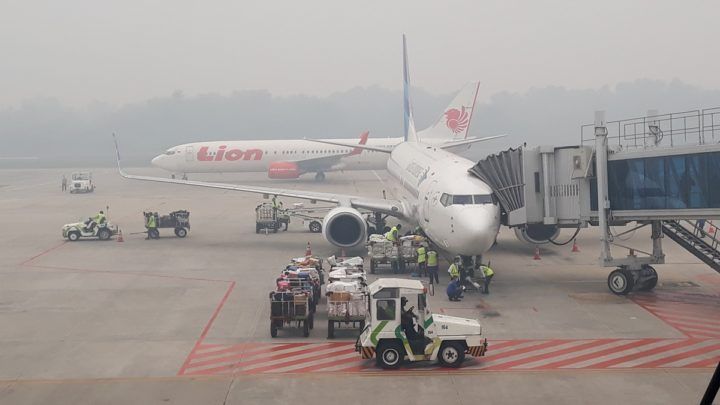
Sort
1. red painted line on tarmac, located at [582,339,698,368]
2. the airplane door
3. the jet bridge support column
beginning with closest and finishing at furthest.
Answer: red painted line on tarmac, located at [582,339,698,368] < the jet bridge support column < the airplane door

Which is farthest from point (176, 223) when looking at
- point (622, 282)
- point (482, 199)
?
point (622, 282)

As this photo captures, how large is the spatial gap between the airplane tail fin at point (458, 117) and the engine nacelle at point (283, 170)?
1641 cm

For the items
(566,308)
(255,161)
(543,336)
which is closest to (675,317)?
(566,308)

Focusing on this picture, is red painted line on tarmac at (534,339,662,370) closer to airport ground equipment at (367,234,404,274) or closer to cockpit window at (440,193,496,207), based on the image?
cockpit window at (440,193,496,207)

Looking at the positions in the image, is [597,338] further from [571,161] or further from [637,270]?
[571,161]

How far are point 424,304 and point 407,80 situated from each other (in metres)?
42.5

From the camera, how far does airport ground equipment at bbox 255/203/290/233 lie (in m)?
45.9

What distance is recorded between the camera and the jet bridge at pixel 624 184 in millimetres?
25562

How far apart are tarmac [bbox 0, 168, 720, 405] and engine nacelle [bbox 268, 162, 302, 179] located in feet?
145

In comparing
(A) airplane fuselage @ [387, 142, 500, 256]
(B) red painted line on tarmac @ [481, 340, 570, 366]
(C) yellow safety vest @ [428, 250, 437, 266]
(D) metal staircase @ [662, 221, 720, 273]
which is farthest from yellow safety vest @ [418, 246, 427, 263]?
(B) red painted line on tarmac @ [481, 340, 570, 366]

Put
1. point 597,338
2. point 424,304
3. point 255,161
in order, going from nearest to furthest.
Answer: point 424,304
point 597,338
point 255,161

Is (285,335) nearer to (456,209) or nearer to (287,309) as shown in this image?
(287,309)

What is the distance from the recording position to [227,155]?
85.4m

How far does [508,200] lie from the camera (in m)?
28.8
